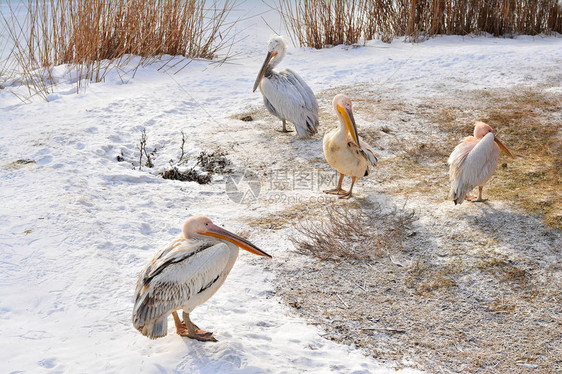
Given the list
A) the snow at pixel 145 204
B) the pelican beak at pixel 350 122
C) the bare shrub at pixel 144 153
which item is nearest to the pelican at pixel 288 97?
the snow at pixel 145 204

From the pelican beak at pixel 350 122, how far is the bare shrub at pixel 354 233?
1.93ft

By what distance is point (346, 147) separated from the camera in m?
4.58

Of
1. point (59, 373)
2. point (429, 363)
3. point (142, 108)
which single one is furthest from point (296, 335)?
point (142, 108)

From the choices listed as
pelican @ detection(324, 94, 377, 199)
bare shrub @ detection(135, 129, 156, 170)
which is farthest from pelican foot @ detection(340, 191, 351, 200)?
bare shrub @ detection(135, 129, 156, 170)

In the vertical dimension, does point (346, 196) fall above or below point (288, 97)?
below

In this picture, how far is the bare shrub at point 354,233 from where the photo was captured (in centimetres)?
391

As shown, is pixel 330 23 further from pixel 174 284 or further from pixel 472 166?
pixel 174 284

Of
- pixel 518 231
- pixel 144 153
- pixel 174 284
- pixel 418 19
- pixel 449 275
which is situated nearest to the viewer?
pixel 174 284

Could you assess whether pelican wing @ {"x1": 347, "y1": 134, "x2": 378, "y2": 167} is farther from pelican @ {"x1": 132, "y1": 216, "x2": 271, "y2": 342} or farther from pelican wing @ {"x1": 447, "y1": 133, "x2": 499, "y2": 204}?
pelican @ {"x1": 132, "y1": 216, "x2": 271, "y2": 342}

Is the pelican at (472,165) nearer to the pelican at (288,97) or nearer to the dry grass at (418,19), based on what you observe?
the pelican at (288,97)

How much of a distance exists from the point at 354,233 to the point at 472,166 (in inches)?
40.1

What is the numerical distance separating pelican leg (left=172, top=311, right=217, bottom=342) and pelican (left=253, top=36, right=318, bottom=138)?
3.18m

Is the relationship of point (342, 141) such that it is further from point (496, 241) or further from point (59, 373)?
point (59, 373)

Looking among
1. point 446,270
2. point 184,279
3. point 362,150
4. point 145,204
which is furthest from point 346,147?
point 184,279
